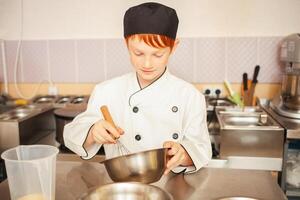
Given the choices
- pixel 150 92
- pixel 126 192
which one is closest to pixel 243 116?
pixel 150 92

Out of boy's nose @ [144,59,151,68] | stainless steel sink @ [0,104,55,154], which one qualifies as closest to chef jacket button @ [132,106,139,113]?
boy's nose @ [144,59,151,68]

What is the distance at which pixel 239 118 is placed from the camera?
2021 mm

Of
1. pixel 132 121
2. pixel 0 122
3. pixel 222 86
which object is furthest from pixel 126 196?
pixel 222 86

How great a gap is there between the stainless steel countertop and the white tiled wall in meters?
1.37

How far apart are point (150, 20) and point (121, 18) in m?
1.45

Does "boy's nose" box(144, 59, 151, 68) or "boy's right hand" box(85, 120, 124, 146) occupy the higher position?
"boy's nose" box(144, 59, 151, 68)

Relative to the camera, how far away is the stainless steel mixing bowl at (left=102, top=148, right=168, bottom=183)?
0.82 m

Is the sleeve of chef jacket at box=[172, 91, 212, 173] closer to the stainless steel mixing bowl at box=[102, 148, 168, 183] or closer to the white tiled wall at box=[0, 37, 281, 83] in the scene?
the stainless steel mixing bowl at box=[102, 148, 168, 183]

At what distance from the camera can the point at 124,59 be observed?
95.3 inches

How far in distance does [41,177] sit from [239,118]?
1489mm

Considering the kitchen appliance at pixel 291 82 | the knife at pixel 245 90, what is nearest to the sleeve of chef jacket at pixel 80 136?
the kitchen appliance at pixel 291 82

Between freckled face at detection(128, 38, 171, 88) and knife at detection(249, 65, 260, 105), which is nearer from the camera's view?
freckled face at detection(128, 38, 171, 88)

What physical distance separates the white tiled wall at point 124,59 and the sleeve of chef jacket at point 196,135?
1.19 meters

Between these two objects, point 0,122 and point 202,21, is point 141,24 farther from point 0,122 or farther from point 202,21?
point 202,21
